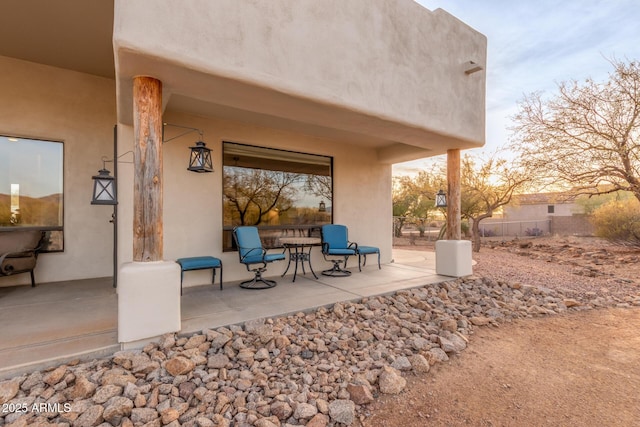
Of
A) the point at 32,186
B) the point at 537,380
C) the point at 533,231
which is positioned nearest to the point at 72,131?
the point at 32,186

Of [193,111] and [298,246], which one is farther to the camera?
[298,246]

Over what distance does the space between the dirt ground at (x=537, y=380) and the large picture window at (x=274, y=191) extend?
11.5 ft

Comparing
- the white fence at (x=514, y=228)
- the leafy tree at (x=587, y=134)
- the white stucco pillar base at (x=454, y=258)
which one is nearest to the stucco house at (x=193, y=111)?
the white stucco pillar base at (x=454, y=258)

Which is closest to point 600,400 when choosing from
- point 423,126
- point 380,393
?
point 380,393

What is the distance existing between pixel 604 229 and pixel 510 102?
5749 mm

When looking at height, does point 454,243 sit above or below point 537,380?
above

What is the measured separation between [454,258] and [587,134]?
6.57 m

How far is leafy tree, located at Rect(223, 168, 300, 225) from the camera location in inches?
201

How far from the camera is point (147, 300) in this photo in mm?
2633

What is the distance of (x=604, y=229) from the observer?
10.3 m

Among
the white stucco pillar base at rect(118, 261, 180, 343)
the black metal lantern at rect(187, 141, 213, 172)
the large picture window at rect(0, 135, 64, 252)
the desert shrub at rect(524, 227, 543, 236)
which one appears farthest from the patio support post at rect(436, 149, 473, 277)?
the desert shrub at rect(524, 227, 543, 236)

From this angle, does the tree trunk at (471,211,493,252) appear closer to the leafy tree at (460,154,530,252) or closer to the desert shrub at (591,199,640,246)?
the leafy tree at (460,154,530,252)

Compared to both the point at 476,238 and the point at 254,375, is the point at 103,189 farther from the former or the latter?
the point at 476,238

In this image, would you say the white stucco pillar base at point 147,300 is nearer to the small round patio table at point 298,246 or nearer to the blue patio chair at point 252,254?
the blue patio chair at point 252,254
